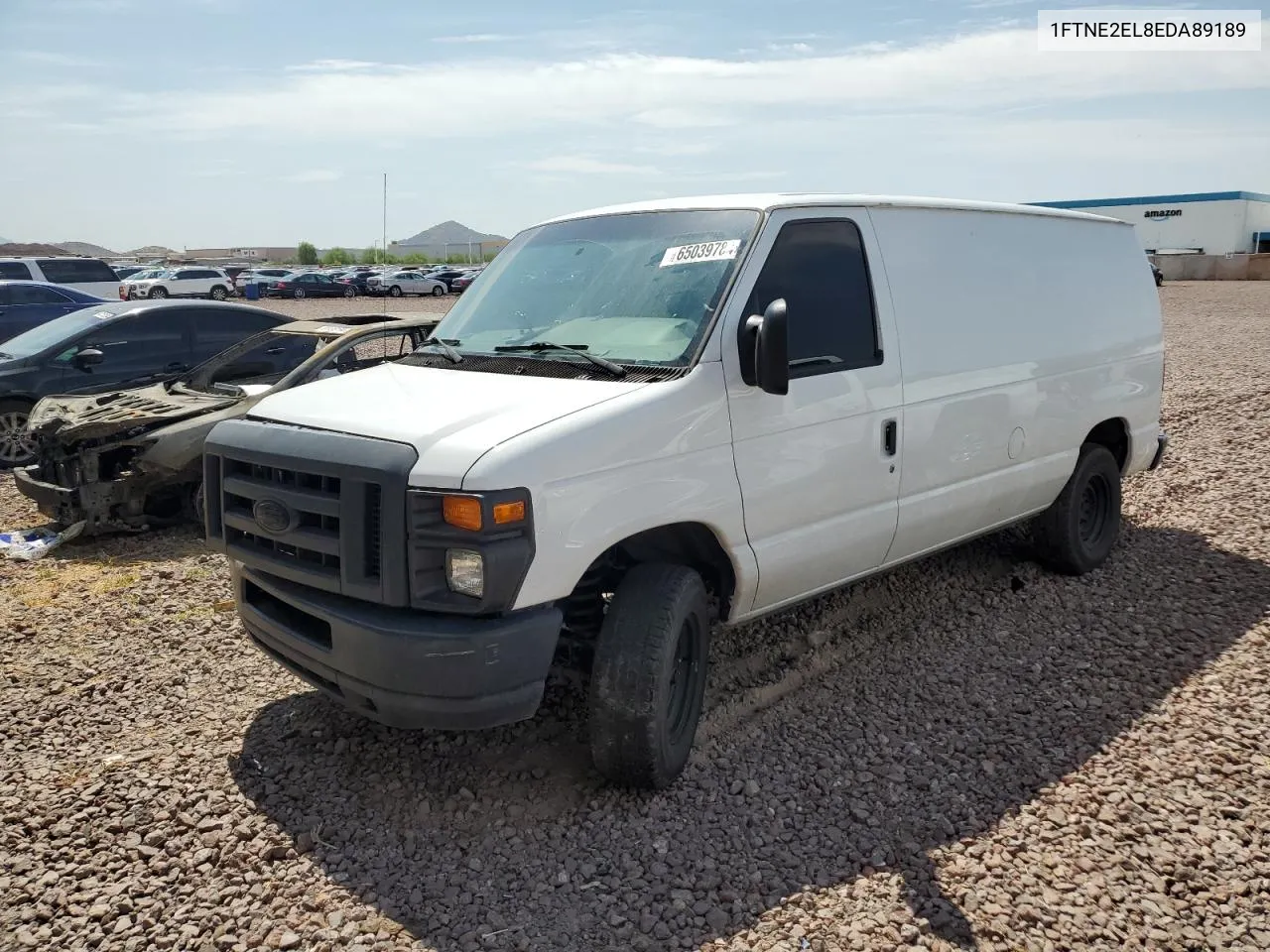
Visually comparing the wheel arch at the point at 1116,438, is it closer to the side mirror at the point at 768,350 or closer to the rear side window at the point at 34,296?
the side mirror at the point at 768,350

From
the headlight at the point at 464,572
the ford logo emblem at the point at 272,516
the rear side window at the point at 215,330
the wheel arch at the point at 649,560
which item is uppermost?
the rear side window at the point at 215,330

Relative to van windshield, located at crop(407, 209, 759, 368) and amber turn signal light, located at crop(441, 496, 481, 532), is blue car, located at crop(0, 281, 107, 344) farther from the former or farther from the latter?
amber turn signal light, located at crop(441, 496, 481, 532)

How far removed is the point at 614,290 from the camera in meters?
4.22

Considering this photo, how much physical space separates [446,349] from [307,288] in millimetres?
42966

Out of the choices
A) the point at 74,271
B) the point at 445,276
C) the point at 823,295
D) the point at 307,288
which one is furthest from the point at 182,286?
the point at 823,295

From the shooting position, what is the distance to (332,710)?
4.46m

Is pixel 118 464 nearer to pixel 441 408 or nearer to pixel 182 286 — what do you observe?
pixel 441 408

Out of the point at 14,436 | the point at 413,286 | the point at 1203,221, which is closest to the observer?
the point at 14,436

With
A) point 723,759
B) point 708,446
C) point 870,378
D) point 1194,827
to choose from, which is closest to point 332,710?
point 723,759

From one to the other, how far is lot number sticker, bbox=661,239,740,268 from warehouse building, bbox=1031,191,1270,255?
62734mm

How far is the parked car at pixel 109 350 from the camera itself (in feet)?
30.6

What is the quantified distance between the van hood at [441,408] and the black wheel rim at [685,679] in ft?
3.35

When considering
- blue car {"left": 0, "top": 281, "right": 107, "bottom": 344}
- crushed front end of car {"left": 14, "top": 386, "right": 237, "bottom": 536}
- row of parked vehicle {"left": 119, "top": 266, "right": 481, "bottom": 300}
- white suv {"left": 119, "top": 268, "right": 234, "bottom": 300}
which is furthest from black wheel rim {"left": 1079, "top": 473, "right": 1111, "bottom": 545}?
row of parked vehicle {"left": 119, "top": 266, "right": 481, "bottom": 300}

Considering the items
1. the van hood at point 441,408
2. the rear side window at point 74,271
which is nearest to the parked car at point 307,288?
the rear side window at point 74,271
